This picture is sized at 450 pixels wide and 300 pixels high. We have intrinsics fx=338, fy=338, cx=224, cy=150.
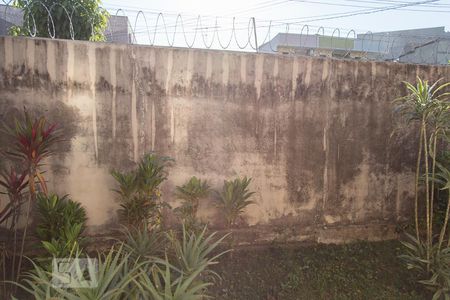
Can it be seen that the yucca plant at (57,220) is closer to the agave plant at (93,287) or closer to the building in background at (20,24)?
the agave plant at (93,287)

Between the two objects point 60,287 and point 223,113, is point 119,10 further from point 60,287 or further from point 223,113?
point 60,287

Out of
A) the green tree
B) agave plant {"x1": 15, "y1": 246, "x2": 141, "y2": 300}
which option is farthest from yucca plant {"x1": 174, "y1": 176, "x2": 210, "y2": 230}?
the green tree

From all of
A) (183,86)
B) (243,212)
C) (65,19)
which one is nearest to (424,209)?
(243,212)

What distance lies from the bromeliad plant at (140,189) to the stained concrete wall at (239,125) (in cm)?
30

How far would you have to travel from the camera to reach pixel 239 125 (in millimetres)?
4102

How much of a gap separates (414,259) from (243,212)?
192 cm

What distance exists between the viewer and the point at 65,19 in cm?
596

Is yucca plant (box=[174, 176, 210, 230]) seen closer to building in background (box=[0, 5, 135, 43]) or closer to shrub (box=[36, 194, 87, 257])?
shrub (box=[36, 194, 87, 257])

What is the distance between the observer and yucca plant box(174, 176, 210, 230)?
12.4 feet

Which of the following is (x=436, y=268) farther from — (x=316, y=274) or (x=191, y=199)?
(x=191, y=199)

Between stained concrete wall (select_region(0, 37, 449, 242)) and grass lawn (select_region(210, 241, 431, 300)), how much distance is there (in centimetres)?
24

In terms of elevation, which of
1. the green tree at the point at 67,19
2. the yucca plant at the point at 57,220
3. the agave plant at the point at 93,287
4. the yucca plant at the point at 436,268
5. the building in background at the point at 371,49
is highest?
the green tree at the point at 67,19

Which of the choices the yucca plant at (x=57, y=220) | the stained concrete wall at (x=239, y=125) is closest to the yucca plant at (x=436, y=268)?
the stained concrete wall at (x=239, y=125)

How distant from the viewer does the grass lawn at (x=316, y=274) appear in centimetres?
354
